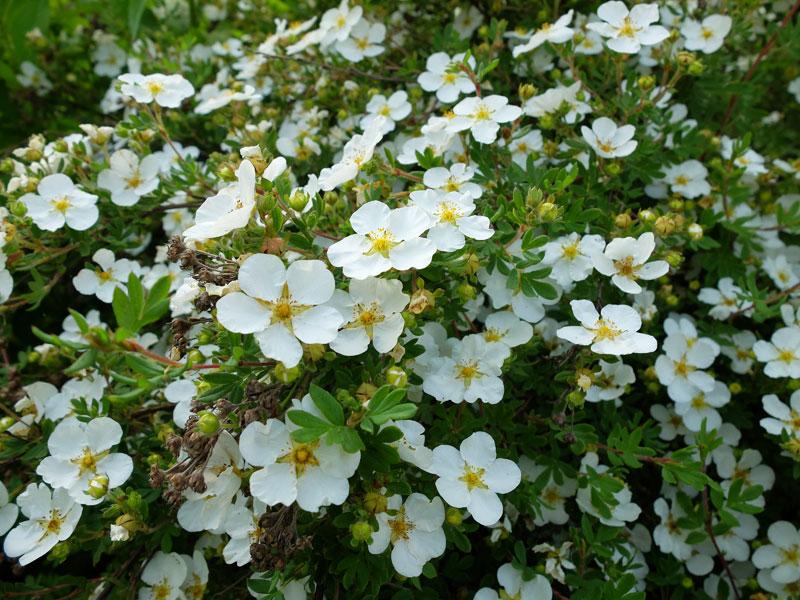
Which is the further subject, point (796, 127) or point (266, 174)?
point (796, 127)

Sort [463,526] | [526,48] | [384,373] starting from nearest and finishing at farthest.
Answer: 1. [384,373]
2. [463,526]
3. [526,48]

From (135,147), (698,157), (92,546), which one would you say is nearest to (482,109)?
(698,157)

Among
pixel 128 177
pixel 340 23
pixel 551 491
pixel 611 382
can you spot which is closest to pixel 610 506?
pixel 551 491

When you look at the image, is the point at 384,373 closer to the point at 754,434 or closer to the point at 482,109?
the point at 482,109

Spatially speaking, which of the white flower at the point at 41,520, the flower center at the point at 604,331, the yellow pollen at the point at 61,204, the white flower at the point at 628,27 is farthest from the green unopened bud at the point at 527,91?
the white flower at the point at 41,520

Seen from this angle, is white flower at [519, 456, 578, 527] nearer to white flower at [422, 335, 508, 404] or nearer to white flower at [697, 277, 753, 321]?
white flower at [422, 335, 508, 404]

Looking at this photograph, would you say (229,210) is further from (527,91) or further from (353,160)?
(527,91)
